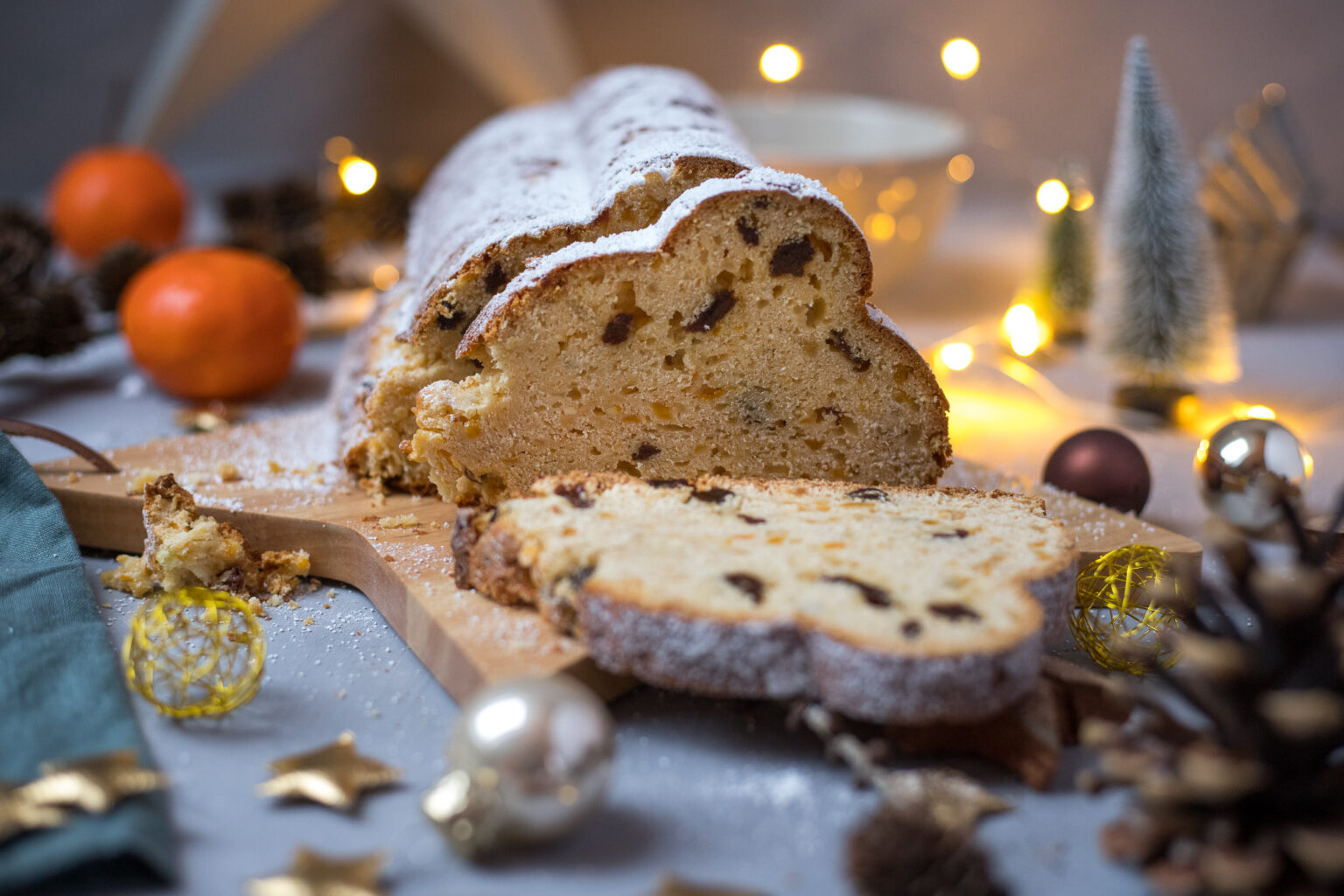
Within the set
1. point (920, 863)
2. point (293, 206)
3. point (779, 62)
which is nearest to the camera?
point (920, 863)

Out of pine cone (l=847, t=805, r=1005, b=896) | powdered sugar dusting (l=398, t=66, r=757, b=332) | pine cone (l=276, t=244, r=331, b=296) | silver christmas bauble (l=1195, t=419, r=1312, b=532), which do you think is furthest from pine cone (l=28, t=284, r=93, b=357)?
silver christmas bauble (l=1195, t=419, r=1312, b=532)

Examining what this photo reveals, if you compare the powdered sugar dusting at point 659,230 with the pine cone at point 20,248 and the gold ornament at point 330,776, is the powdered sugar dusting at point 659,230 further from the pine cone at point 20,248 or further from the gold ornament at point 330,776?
the pine cone at point 20,248

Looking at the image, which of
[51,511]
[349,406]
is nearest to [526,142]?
[349,406]

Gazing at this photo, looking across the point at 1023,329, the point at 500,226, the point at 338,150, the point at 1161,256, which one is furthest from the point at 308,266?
the point at 1161,256

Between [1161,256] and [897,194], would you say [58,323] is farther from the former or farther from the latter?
[1161,256]

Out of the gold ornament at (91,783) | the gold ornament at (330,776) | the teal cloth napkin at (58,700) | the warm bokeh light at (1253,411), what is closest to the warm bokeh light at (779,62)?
the warm bokeh light at (1253,411)

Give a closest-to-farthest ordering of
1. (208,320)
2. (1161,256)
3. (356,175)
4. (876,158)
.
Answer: (208,320), (1161,256), (876,158), (356,175)
